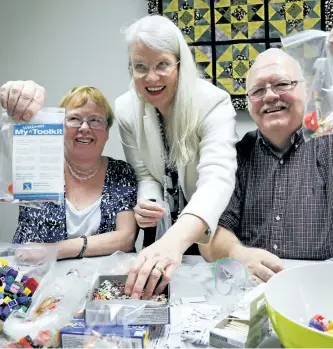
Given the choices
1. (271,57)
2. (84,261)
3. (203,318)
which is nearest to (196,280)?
(203,318)

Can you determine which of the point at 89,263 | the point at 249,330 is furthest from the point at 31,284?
the point at 249,330

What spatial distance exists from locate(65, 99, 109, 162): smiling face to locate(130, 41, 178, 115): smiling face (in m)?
0.27

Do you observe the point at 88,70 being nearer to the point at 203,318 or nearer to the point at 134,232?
the point at 134,232

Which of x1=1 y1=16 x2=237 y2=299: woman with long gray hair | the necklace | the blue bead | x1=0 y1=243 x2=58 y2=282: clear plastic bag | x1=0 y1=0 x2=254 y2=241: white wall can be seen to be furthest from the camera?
x1=0 y1=0 x2=254 y2=241: white wall

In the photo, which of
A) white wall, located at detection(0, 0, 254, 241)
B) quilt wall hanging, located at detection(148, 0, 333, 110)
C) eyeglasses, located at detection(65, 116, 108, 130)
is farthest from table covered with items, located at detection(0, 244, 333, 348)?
white wall, located at detection(0, 0, 254, 241)

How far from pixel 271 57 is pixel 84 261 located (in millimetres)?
922

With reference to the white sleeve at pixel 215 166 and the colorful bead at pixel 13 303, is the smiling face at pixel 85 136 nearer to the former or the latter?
the white sleeve at pixel 215 166

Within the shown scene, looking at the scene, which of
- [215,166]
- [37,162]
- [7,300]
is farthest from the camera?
[215,166]

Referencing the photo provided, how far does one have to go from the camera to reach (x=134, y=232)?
158 centimetres

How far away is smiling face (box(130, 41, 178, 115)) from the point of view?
53.2 inches

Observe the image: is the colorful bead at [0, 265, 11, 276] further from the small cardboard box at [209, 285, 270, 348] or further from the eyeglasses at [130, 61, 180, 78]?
the eyeglasses at [130, 61, 180, 78]

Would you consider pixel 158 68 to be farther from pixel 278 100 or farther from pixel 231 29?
pixel 231 29

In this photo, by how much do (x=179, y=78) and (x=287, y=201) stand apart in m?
0.54

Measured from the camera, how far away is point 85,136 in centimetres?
164
